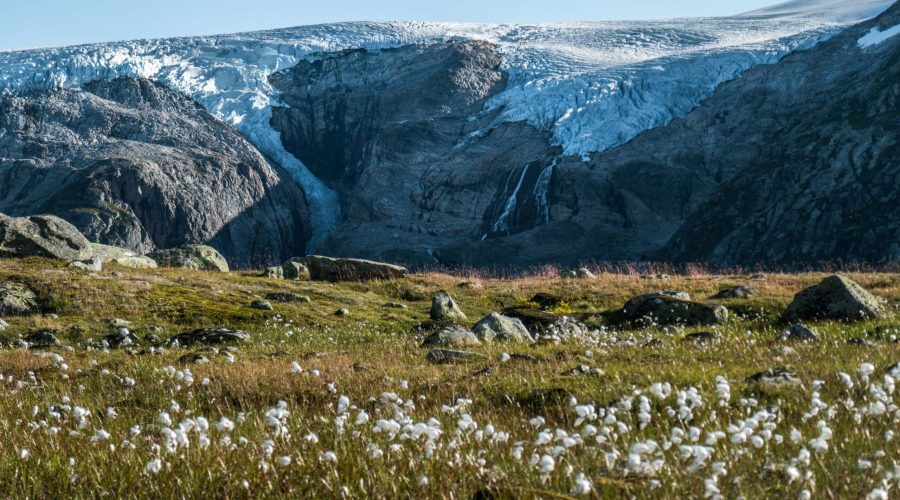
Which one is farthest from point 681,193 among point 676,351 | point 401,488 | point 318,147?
point 401,488

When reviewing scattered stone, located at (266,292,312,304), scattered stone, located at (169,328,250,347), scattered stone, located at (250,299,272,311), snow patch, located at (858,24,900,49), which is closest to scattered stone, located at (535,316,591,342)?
scattered stone, located at (169,328,250,347)

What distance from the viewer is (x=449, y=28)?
541ft

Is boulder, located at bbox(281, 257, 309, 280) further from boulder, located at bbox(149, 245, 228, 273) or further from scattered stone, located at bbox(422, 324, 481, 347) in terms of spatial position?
scattered stone, located at bbox(422, 324, 481, 347)

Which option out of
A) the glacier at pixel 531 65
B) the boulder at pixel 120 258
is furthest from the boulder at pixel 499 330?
the glacier at pixel 531 65

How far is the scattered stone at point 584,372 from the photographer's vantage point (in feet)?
36.0

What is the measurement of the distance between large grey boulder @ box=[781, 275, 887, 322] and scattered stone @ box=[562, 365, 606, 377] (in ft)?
31.9

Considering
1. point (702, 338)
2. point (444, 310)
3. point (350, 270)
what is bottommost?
point (350, 270)

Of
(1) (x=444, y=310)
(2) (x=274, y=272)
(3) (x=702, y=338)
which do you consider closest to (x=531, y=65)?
(2) (x=274, y=272)

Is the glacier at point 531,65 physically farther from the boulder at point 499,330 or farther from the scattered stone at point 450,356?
the scattered stone at point 450,356

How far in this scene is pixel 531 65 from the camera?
13312cm

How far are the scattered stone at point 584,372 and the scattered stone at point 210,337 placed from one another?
38.0ft

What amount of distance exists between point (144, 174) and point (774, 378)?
111 m

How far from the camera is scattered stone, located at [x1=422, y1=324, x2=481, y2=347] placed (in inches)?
690

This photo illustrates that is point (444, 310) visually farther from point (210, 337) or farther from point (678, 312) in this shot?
point (210, 337)
